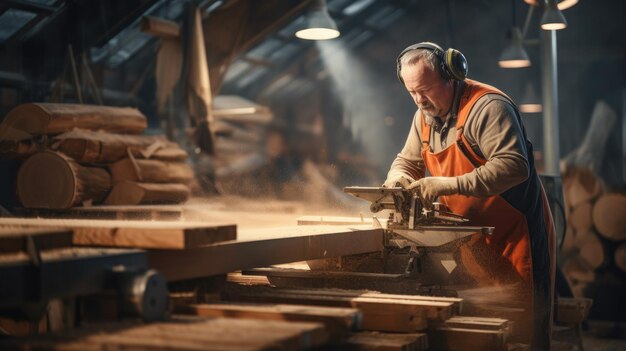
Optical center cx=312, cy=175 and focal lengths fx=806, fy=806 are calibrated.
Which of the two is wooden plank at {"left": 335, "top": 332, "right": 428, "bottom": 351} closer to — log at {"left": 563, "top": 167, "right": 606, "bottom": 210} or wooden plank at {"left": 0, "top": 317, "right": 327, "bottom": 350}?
wooden plank at {"left": 0, "top": 317, "right": 327, "bottom": 350}

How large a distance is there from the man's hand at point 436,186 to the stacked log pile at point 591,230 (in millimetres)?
5847

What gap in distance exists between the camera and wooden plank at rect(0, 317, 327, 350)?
72.5 inches

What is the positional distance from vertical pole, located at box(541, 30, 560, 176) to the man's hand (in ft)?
16.3

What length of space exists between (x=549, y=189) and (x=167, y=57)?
169 inches

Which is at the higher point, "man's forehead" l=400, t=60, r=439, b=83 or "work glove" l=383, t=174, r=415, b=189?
"man's forehead" l=400, t=60, r=439, b=83

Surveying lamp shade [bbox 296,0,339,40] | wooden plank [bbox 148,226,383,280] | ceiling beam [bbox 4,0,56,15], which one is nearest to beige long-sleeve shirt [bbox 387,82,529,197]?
wooden plank [bbox 148,226,383,280]

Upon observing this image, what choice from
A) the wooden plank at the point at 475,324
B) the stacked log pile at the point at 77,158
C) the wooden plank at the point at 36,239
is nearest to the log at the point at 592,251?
the stacked log pile at the point at 77,158

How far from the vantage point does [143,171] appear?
23.5 ft

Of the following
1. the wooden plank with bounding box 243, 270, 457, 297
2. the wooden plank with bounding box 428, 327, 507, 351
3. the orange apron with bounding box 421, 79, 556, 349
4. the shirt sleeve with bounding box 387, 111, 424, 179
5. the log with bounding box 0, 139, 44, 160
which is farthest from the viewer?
the log with bounding box 0, 139, 44, 160

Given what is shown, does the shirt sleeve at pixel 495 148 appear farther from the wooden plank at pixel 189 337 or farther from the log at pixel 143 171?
the log at pixel 143 171

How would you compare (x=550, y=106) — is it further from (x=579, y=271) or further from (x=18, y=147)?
(x=18, y=147)

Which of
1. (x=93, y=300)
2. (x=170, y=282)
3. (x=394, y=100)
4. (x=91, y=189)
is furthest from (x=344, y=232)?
(x=394, y=100)

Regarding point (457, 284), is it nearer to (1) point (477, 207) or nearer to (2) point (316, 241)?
(1) point (477, 207)

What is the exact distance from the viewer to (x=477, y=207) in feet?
12.9
